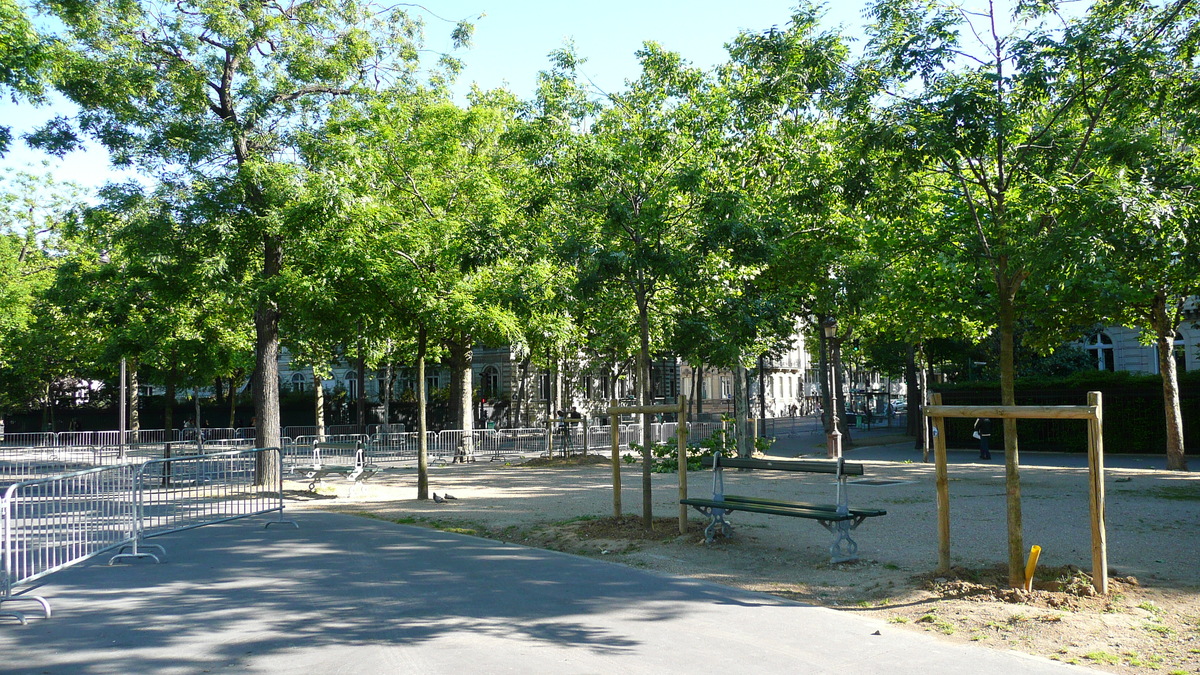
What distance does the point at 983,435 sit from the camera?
25.3 metres

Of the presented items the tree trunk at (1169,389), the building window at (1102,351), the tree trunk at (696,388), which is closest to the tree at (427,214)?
the tree trunk at (1169,389)

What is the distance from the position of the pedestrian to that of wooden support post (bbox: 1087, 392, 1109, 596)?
19026 mm

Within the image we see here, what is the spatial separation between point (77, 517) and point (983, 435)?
74.7ft

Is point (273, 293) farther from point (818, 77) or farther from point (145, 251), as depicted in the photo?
point (818, 77)

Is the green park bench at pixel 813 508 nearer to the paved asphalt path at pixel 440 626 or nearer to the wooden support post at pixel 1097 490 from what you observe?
the paved asphalt path at pixel 440 626

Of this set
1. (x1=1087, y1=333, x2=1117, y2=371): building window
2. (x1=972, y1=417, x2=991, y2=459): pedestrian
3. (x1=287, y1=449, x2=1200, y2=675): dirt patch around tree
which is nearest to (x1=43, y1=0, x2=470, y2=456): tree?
(x1=287, y1=449, x2=1200, y2=675): dirt patch around tree

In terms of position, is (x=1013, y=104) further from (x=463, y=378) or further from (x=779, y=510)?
(x=463, y=378)

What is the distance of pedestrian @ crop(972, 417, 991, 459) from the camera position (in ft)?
82.9

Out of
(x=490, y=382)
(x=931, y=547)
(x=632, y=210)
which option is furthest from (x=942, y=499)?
(x=490, y=382)

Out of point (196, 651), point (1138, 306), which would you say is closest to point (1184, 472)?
point (1138, 306)

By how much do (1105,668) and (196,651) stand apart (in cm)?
606

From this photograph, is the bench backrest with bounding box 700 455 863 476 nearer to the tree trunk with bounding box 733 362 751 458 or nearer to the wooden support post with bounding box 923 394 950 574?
the wooden support post with bounding box 923 394 950 574

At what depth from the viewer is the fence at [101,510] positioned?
809cm

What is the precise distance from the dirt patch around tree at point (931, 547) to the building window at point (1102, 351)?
86.3 ft
